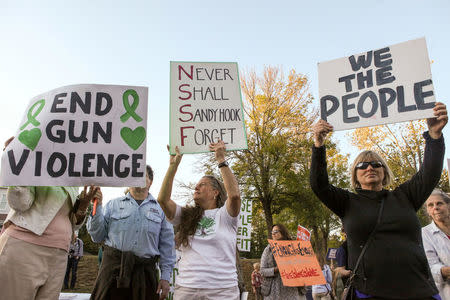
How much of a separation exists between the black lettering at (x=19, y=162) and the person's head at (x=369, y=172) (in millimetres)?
2698

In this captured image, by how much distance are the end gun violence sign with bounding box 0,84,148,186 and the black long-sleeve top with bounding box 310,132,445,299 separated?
1.71 meters

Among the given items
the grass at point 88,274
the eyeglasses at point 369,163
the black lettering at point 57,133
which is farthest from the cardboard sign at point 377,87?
the grass at point 88,274

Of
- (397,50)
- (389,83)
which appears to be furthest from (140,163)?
(397,50)

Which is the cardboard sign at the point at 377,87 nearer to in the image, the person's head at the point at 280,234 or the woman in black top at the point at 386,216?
the woman in black top at the point at 386,216

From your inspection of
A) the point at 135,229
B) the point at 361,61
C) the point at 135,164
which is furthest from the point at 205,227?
the point at 361,61

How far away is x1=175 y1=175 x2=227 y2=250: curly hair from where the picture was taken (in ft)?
10.2

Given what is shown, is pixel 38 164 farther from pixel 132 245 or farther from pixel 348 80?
pixel 348 80

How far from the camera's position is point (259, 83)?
A: 70.1ft

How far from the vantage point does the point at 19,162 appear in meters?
2.91

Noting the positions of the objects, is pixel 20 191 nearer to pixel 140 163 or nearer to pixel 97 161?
pixel 97 161

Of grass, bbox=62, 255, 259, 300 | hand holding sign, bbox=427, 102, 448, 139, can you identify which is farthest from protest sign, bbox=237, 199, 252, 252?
hand holding sign, bbox=427, 102, 448, 139

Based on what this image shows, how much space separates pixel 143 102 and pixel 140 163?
2.09 feet

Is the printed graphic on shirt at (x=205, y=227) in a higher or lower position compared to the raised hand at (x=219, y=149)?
lower

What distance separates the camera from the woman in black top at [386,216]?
214 cm
